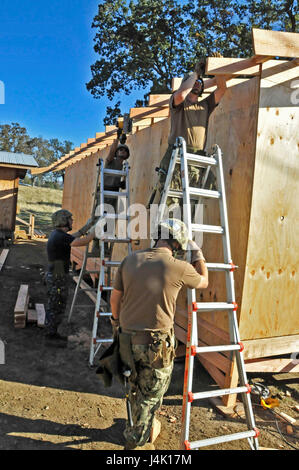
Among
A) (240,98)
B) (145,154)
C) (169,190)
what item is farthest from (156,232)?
(145,154)

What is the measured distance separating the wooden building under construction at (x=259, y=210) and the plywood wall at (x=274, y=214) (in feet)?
0.04

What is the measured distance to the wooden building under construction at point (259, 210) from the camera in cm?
379

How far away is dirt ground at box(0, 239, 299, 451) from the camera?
3.06 meters

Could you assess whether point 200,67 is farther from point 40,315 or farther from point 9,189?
point 9,189

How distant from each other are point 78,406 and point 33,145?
70.9m

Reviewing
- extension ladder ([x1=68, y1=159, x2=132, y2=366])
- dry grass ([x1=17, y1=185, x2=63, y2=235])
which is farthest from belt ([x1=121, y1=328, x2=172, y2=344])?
dry grass ([x1=17, y1=185, x2=63, y2=235])

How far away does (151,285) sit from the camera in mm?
2566

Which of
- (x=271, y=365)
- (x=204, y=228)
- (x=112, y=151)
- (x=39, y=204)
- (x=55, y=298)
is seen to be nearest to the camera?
(x=204, y=228)

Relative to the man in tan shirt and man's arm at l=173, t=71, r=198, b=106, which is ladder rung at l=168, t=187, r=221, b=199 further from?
man's arm at l=173, t=71, r=198, b=106

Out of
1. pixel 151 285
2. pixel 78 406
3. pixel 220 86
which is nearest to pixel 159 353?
pixel 151 285

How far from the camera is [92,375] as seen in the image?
4.23 metres

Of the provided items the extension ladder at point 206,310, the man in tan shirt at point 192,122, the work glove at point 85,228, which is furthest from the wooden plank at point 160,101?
the work glove at point 85,228

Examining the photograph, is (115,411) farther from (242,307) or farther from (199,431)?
(242,307)

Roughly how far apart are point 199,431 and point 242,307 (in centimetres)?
134
